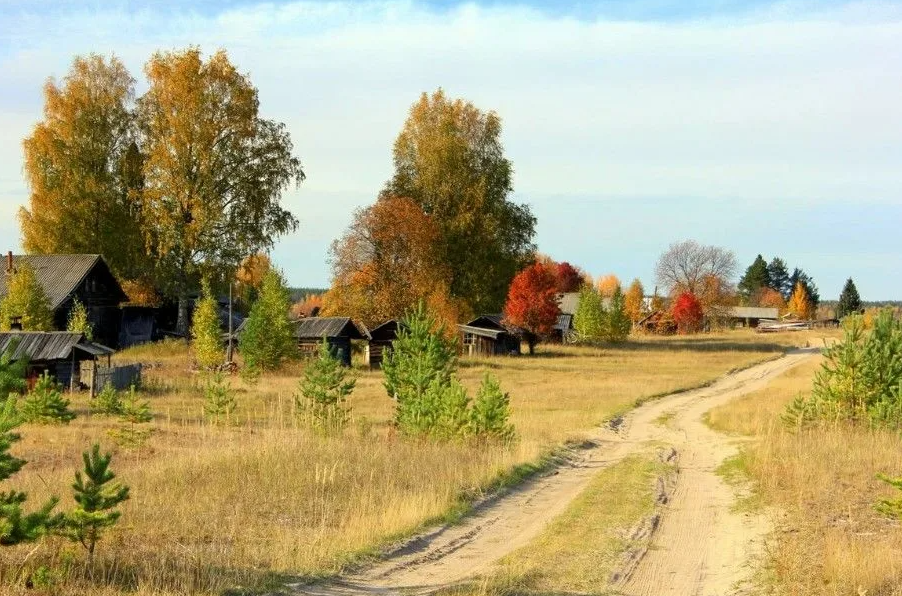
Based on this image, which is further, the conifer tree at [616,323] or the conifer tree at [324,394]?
the conifer tree at [616,323]

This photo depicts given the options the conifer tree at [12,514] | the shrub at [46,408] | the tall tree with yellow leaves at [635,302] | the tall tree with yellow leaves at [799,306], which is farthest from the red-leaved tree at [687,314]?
the conifer tree at [12,514]

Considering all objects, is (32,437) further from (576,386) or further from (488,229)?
(488,229)

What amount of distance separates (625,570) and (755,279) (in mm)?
149090

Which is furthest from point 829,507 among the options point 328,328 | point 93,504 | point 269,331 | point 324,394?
point 328,328

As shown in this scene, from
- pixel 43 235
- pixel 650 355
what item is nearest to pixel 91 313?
pixel 43 235

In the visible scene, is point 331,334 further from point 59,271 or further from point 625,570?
point 625,570

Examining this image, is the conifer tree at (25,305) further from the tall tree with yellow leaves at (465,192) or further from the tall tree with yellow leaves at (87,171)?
the tall tree with yellow leaves at (465,192)

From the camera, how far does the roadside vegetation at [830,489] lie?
10.4m

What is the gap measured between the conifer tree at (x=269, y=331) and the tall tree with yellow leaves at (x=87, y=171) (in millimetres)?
12867

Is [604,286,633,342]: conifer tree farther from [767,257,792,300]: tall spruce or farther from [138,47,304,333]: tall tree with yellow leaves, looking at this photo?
[767,257,792,300]: tall spruce

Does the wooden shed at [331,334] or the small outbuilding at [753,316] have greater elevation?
the small outbuilding at [753,316]

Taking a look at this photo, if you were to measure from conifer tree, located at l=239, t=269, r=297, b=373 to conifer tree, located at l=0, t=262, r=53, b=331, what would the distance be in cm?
917

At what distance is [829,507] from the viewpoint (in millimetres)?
14188

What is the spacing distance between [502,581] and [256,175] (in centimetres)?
4621
